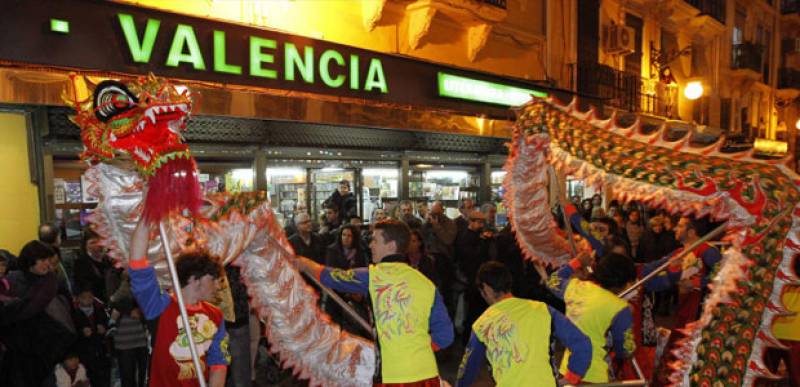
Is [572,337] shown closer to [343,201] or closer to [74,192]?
[74,192]

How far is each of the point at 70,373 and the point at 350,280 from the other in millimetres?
3256

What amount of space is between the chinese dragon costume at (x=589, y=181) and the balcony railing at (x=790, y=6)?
30675mm

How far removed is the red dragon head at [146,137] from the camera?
2680 mm

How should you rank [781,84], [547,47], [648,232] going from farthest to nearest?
[781,84] < [547,47] < [648,232]

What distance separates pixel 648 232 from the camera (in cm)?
977

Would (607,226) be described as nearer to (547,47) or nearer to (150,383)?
(150,383)

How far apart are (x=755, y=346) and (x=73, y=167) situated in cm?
664

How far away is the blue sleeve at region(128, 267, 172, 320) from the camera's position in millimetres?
2635

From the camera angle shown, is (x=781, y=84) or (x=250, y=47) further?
(x=781, y=84)

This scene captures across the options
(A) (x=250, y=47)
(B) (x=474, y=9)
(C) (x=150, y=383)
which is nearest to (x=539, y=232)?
(C) (x=150, y=383)

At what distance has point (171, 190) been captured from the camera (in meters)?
2.69

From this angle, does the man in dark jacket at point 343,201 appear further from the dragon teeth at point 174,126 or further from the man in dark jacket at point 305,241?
the dragon teeth at point 174,126

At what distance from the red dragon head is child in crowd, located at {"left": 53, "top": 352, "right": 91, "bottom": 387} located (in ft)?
9.76

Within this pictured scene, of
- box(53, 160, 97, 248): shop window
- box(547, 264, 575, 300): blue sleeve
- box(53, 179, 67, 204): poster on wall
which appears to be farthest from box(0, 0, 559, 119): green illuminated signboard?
box(547, 264, 575, 300): blue sleeve
